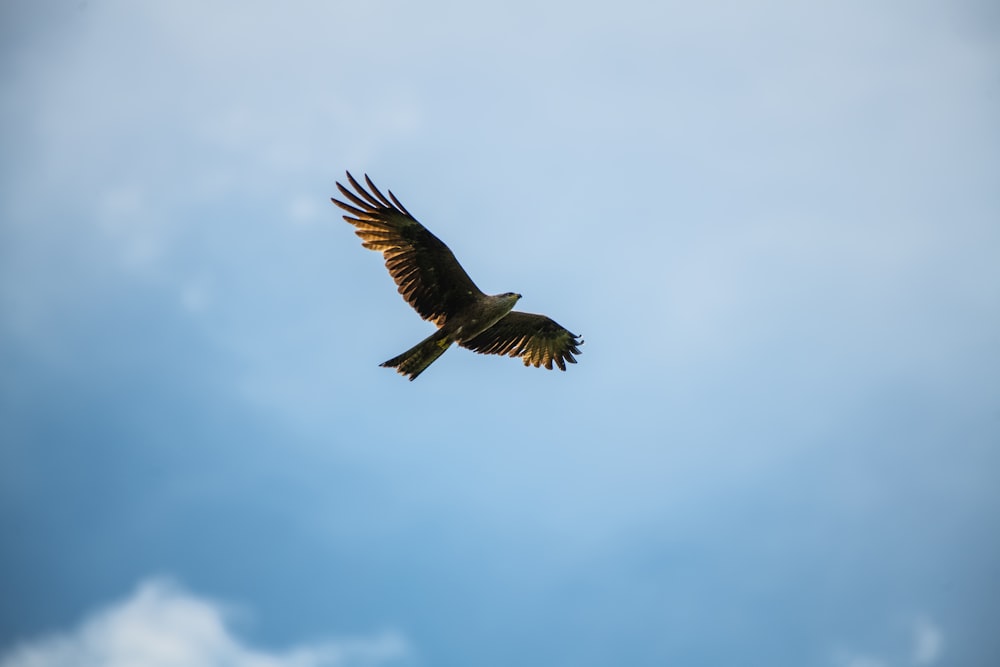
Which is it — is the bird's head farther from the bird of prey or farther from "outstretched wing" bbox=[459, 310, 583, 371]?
"outstretched wing" bbox=[459, 310, 583, 371]

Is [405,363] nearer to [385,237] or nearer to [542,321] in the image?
[385,237]

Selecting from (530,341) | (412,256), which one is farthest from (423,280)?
(530,341)

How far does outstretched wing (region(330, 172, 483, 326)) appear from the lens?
13250mm

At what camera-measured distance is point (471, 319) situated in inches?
535

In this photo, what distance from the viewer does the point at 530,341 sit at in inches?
619

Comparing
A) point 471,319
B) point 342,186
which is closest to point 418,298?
point 471,319

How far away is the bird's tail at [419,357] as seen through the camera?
510 inches

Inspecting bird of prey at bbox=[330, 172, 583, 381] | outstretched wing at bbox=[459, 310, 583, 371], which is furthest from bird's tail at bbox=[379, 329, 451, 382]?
outstretched wing at bbox=[459, 310, 583, 371]

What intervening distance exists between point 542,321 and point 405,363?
334 cm

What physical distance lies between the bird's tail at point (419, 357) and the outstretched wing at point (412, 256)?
0.52 metres

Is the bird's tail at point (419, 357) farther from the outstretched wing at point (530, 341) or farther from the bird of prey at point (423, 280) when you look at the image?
the outstretched wing at point (530, 341)

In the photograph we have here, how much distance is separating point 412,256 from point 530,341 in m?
3.29

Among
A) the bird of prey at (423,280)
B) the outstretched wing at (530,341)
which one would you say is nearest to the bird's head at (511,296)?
the bird of prey at (423,280)

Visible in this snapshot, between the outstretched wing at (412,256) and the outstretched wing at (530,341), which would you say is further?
the outstretched wing at (530,341)
